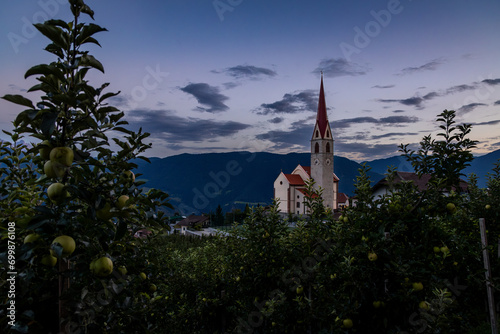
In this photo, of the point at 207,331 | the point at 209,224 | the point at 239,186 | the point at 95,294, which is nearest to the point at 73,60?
the point at 95,294

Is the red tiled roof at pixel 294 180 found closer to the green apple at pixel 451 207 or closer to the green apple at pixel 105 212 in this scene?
the green apple at pixel 451 207

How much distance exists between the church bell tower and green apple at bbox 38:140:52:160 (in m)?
48.8

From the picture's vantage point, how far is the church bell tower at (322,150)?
48.5 meters

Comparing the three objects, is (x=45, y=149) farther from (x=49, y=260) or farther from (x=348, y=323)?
(x=348, y=323)

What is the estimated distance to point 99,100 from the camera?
1.59m

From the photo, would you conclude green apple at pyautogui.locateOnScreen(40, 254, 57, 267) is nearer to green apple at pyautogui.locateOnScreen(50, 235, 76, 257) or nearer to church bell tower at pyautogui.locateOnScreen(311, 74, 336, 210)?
green apple at pyautogui.locateOnScreen(50, 235, 76, 257)

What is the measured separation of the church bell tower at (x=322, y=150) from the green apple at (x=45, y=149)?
48.8 m

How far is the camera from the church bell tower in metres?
48.5

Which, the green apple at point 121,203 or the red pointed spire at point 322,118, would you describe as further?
the red pointed spire at point 322,118

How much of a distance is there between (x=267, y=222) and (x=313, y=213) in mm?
733

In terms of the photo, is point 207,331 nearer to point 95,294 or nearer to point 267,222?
point 267,222

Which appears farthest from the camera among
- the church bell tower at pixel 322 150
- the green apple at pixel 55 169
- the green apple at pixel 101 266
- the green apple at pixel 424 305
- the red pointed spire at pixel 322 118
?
the church bell tower at pixel 322 150

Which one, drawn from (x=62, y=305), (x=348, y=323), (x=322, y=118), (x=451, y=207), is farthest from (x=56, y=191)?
(x=322, y=118)

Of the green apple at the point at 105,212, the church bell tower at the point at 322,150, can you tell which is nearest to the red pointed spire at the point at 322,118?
the church bell tower at the point at 322,150
